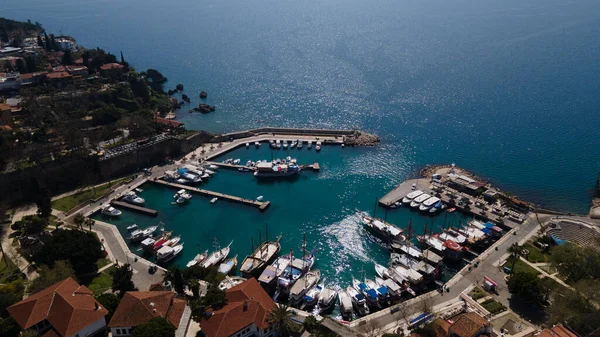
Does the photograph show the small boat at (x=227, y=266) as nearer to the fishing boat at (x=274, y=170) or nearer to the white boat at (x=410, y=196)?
the fishing boat at (x=274, y=170)

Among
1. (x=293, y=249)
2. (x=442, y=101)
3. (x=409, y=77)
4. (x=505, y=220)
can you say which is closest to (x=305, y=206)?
(x=293, y=249)

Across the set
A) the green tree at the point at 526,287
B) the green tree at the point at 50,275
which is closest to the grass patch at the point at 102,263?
the green tree at the point at 50,275

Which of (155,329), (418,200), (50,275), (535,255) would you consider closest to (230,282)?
(155,329)

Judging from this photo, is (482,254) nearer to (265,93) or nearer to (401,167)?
(401,167)

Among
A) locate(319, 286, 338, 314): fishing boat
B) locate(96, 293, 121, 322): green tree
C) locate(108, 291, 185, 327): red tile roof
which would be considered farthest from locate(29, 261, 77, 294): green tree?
locate(319, 286, 338, 314): fishing boat

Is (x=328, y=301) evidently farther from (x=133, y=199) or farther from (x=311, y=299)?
(x=133, y=199)

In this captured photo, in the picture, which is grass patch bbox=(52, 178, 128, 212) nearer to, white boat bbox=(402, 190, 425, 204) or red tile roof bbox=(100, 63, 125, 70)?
red tile roof bbox=(100, 63, 125, 70)
